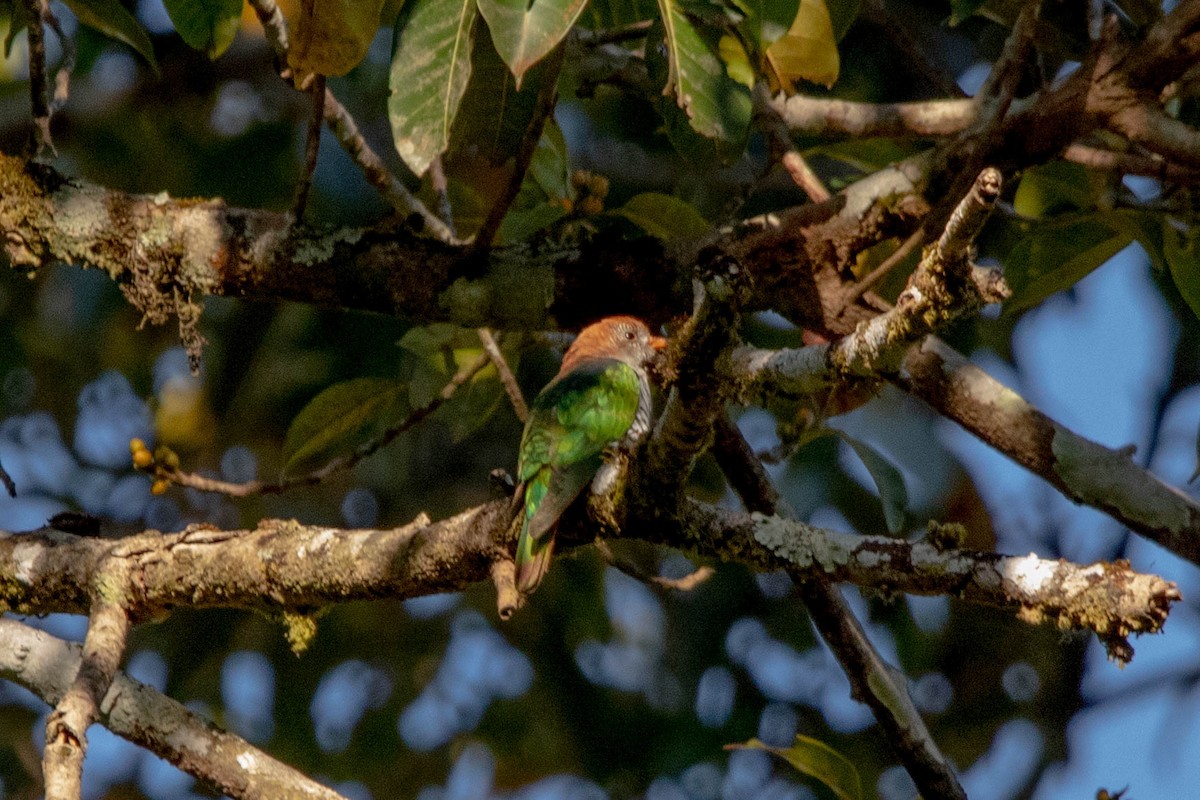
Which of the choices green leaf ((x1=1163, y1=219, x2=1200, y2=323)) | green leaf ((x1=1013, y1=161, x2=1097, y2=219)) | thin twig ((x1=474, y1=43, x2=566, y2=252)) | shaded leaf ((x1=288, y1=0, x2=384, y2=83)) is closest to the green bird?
thin twig ((x1=474, y1=43, x2=566, y2=252))

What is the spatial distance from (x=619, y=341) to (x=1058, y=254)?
3.88 feet

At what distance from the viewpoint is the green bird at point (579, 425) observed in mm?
2766

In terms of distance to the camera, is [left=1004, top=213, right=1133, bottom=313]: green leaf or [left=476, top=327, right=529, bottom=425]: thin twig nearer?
[left=1004, top=213, right=1133, bottom=313]: green leaf

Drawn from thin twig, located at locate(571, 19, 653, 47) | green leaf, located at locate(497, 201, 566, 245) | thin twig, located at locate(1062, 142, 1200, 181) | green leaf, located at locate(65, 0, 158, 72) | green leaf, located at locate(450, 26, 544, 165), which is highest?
thin twig, located at locate(1062, 142, 1200, 181)

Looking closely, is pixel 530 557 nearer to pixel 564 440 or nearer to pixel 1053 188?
pixel 564 440

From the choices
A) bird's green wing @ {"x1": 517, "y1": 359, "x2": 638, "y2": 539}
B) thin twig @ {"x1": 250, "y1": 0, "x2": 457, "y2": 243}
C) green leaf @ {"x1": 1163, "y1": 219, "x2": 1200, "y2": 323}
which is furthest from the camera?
green leaf @ {"x1": 1163, "y1": 219, "x2": 1200, "y2": 323}

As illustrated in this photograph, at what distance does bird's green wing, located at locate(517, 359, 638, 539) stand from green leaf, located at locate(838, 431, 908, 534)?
65cm

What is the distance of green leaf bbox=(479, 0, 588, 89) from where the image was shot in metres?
2.48

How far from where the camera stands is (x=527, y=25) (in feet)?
8.20

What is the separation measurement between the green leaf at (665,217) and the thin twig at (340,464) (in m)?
0.67

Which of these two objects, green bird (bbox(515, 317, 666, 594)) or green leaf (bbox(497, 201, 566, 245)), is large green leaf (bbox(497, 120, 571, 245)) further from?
green bird (bbox(515, 317, 666, 594))

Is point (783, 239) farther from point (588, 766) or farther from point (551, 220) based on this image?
point (588, 766)

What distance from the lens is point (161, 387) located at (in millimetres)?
6211

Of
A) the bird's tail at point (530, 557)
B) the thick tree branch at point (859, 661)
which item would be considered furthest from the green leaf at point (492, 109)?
the bird's tail at point (530, 557)
